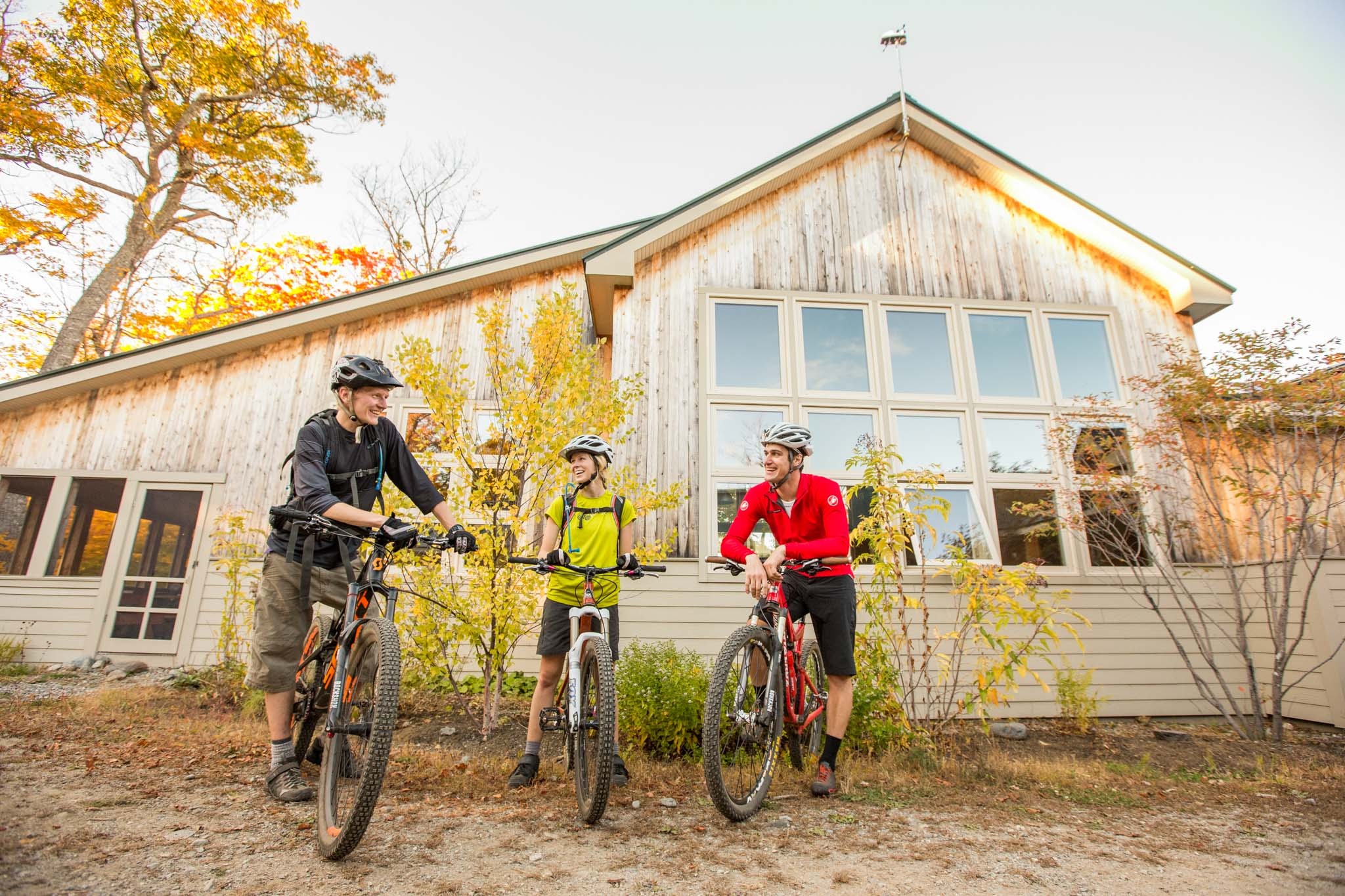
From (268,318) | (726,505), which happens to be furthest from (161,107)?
(726,505)

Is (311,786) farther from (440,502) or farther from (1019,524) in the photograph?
(1019,524)

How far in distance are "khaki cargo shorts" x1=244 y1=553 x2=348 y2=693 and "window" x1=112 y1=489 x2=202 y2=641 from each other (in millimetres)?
6049

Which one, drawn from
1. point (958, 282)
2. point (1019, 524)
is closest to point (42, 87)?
point (958, 282)

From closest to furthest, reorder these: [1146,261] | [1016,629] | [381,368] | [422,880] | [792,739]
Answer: [422,880] → [381,368] → [792,739] → [1016,629] → [1146,261]

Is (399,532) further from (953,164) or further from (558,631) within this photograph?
(953,164)

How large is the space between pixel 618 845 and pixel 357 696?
1308mm

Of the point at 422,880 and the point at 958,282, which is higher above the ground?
the point at 958,282

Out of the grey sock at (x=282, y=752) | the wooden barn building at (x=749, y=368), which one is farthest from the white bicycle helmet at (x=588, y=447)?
the wooden barn building at (x=749, y=368)

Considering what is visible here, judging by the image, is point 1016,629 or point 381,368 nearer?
point 381,368

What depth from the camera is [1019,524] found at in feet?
23.1

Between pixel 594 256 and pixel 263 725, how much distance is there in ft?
17.7

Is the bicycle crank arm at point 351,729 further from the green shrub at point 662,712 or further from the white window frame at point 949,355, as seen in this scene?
the white window frame at point 949,355

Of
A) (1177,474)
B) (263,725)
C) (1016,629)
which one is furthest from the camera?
(1177,474)

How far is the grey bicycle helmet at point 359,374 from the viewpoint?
2982 mm
